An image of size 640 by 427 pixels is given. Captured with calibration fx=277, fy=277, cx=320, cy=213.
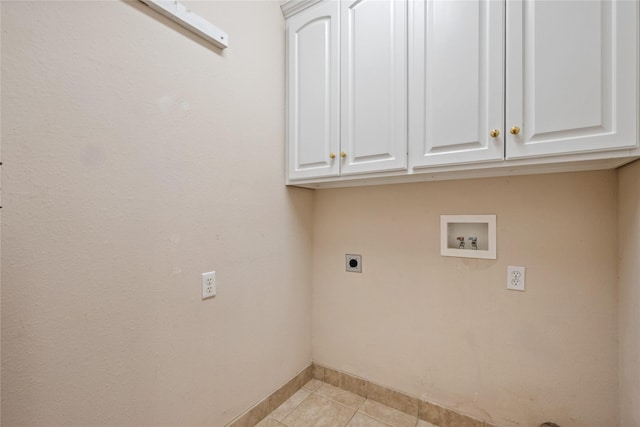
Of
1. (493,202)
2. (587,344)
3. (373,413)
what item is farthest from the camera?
(373,413)

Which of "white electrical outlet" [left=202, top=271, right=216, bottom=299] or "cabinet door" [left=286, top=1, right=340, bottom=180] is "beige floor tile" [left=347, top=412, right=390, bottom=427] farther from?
"cabinet door" [left=286, top=1, right=340, bottom=180]

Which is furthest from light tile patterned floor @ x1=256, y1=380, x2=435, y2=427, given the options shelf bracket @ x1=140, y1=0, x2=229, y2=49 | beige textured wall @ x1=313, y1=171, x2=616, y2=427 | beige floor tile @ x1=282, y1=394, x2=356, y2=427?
shelf bracket @ x1=140, y1=0, x2=229, y2=49

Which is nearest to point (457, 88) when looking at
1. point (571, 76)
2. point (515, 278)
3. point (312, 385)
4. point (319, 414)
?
point (571, 76)

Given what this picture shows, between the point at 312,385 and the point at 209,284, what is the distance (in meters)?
1.06

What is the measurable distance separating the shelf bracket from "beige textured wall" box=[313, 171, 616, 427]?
1020 mm

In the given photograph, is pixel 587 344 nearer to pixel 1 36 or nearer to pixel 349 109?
pixel 349 109

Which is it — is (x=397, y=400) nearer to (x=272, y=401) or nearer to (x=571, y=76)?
(x=272, y=401)

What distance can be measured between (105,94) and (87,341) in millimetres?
799

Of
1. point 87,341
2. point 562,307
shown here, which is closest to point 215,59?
point 87,341

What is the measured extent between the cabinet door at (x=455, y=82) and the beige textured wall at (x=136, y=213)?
2.54ft

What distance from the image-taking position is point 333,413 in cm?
152

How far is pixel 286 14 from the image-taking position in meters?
1.58

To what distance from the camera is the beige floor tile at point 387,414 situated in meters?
1.46

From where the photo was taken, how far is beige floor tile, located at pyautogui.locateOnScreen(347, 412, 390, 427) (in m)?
1.43
